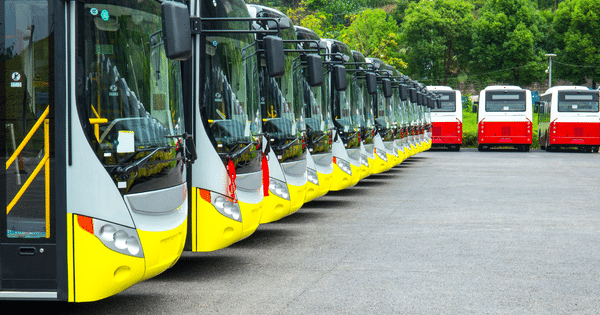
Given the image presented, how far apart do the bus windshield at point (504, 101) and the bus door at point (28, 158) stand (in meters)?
35.0

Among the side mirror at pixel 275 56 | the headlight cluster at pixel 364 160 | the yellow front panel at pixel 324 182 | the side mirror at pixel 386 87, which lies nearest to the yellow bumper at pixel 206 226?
the side mirror at pixel 275 56

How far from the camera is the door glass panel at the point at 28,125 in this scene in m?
5.41

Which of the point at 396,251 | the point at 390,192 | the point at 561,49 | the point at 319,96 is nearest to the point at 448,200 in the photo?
the point at 390,192

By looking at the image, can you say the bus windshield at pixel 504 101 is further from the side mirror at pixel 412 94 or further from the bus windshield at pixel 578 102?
the side mirror at pixel 412 94

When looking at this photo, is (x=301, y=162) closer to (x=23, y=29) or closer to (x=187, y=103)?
(x=187, y=103)

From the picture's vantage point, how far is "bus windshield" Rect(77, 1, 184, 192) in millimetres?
5480

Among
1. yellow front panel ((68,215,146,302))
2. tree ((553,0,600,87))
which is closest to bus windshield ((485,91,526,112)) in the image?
tree ((553,0,600,87))

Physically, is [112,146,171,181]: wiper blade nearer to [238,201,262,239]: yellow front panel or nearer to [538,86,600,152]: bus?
[238,201,262,239]: yellow front panel

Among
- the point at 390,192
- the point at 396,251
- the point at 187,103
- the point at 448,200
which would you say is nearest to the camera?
the point at 187,103

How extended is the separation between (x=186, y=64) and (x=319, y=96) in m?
5.56

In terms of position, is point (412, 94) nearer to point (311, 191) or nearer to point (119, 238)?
point (311, 191)

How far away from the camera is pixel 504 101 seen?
127 feet

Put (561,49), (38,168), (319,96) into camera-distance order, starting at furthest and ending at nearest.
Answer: (561,49), (319,96), (38,168)

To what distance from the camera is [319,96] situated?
43.2ft
